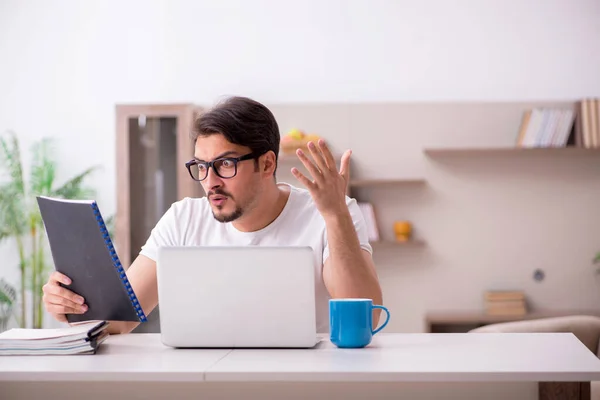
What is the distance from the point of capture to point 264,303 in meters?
1.65

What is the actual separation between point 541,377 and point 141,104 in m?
3.66

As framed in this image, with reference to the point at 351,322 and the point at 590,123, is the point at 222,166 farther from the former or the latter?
the point at 590,123

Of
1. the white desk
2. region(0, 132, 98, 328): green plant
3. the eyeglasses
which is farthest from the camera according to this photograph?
region(0, 132, 98, 328): green plant

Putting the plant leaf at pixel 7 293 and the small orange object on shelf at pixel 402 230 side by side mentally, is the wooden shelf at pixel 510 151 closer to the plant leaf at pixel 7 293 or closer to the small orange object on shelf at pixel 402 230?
the small orange object on shelf at pixel 402 230

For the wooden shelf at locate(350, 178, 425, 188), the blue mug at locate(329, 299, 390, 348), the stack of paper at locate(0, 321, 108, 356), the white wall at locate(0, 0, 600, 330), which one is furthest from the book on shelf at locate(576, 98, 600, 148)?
the stack of paper at locate(0, 321, 108, 356)

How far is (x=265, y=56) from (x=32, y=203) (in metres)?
1.76

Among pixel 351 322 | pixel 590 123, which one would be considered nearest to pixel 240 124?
pixel 351 322

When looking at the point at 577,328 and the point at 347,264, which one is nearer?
the point at 347,264

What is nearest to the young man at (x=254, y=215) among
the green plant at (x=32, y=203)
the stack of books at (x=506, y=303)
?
the stack of books at (x=506, y=303)

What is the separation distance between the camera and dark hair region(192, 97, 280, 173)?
221 centimetres

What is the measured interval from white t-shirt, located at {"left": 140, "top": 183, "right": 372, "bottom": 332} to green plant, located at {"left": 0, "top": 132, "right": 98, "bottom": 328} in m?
2.60

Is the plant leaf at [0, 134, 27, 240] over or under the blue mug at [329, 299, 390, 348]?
over

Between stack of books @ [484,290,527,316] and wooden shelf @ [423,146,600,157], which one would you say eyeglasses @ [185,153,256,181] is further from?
stack of books @ [484,290,527,316]

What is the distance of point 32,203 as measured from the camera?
4.99m
